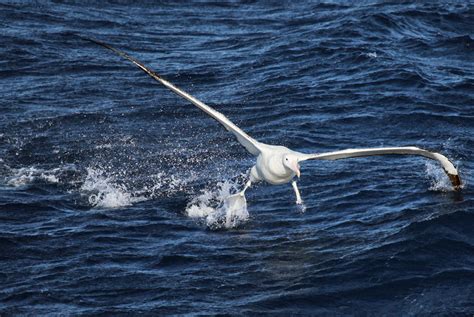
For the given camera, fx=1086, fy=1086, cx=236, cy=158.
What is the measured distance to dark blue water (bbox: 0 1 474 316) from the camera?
47.9 ft

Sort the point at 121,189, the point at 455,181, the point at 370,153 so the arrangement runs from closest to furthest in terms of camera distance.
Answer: the point at 370,153, the point at 455,181, the point at 121,189

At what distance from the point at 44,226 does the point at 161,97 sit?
287 inches

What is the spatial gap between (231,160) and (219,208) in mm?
2592

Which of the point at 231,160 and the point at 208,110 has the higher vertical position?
the point at 208,110

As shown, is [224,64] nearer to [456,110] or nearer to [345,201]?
[456,110]

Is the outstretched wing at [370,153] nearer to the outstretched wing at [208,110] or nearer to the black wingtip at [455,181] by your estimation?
the black wingtip at [455,181]

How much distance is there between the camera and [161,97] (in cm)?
2369

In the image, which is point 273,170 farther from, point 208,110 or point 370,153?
point 370,153

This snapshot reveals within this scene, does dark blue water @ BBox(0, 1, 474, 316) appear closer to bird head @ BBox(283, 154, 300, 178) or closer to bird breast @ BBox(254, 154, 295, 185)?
bird breast @ BBox(254, 154, 295, 185)

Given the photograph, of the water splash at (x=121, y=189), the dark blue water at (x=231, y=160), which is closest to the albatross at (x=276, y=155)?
the dark blue water at (x=231, y=160)

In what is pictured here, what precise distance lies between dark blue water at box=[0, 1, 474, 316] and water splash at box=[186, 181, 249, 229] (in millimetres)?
52

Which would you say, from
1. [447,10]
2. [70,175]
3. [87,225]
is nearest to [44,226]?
[87,225]

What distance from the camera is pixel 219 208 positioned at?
1753cm

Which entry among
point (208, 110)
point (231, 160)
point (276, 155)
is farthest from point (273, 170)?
point (231, 160)
